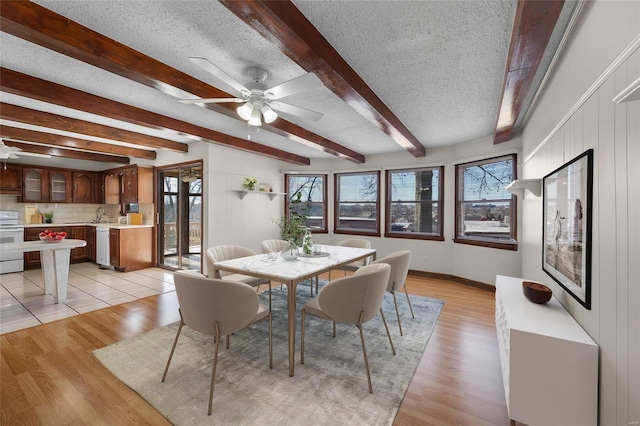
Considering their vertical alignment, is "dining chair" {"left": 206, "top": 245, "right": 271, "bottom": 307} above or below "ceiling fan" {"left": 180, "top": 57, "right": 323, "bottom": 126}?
below

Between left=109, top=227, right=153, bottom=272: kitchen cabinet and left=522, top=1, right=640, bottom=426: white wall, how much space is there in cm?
654

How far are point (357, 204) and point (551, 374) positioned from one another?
15.7 feet

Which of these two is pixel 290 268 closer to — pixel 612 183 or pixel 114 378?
pixel 114 378

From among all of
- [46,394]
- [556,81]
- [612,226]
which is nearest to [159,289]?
[46,394]

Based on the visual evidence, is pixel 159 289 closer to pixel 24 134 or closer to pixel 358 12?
pixel 24 134

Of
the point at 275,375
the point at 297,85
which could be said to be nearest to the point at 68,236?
the point at 275,375

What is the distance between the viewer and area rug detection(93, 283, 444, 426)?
5.60 feet

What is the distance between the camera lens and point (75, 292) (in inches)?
163

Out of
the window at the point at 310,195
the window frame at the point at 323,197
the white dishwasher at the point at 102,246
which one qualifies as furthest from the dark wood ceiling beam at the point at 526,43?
the white dishwasher at the point at 102,246

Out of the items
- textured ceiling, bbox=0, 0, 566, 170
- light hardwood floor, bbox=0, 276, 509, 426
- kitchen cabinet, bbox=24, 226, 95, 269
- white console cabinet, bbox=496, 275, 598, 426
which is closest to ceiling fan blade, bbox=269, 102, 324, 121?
textured ceiling, bbox=0, 0, 566, 170

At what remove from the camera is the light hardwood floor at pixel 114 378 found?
5.59 feet

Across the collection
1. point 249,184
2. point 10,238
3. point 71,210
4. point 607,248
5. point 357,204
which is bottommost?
point 10,238

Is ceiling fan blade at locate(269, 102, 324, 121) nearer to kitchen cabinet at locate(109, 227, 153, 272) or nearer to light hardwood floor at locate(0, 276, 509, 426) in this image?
light hardwood floor at locate(0, 276, 509, 426)

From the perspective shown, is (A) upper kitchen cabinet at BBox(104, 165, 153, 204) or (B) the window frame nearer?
(A) upper kitchen cabinet at BBox(104, 165, 153, 204)
